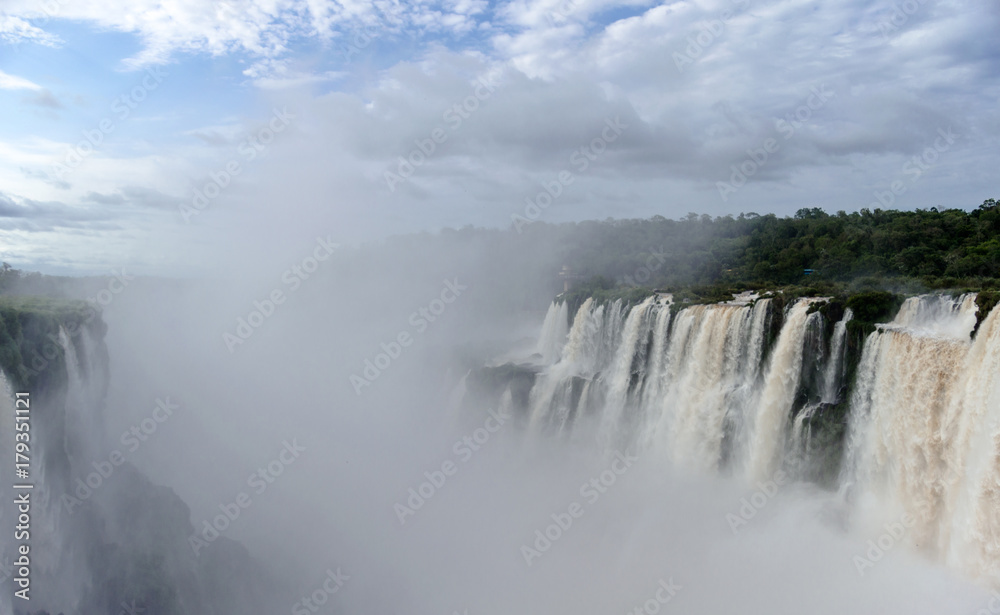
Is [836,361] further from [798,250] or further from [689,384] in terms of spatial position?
[798,250]

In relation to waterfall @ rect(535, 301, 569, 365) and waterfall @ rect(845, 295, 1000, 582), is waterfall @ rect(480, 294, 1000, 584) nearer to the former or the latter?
waterfall @ rect(845, 295, 1000, 582)

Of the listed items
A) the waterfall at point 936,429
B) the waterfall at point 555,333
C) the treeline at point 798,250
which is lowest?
Answer: the waterfall at point 936,429

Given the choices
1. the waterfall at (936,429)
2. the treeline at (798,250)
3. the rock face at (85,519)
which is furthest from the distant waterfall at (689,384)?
the rock face at (85,519)

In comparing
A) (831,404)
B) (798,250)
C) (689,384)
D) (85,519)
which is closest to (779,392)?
(831,404)

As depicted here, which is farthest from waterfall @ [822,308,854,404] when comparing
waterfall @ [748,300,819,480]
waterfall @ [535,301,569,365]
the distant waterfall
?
waterfall @ [535,301,569,365]

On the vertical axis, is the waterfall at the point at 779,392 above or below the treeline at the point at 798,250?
below

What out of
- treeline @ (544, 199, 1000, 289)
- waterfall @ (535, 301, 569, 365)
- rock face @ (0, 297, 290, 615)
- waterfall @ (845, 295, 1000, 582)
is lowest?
rock face @ (0, 297, 290, 615)

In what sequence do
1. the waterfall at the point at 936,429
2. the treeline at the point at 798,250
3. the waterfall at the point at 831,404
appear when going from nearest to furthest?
the waterfall at the point at 936,429 < the waterfall at the point at 831,404 < the treeline at the point at 798,250

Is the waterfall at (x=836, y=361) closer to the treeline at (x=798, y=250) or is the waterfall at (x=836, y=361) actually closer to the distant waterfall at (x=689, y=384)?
the distant waterfall at (x=689, y=384)

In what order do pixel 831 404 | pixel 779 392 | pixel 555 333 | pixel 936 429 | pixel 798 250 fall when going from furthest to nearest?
pixel 798 250
pixel 555 333
pixel 779 392
pixel 831 404
pixel 936 429
